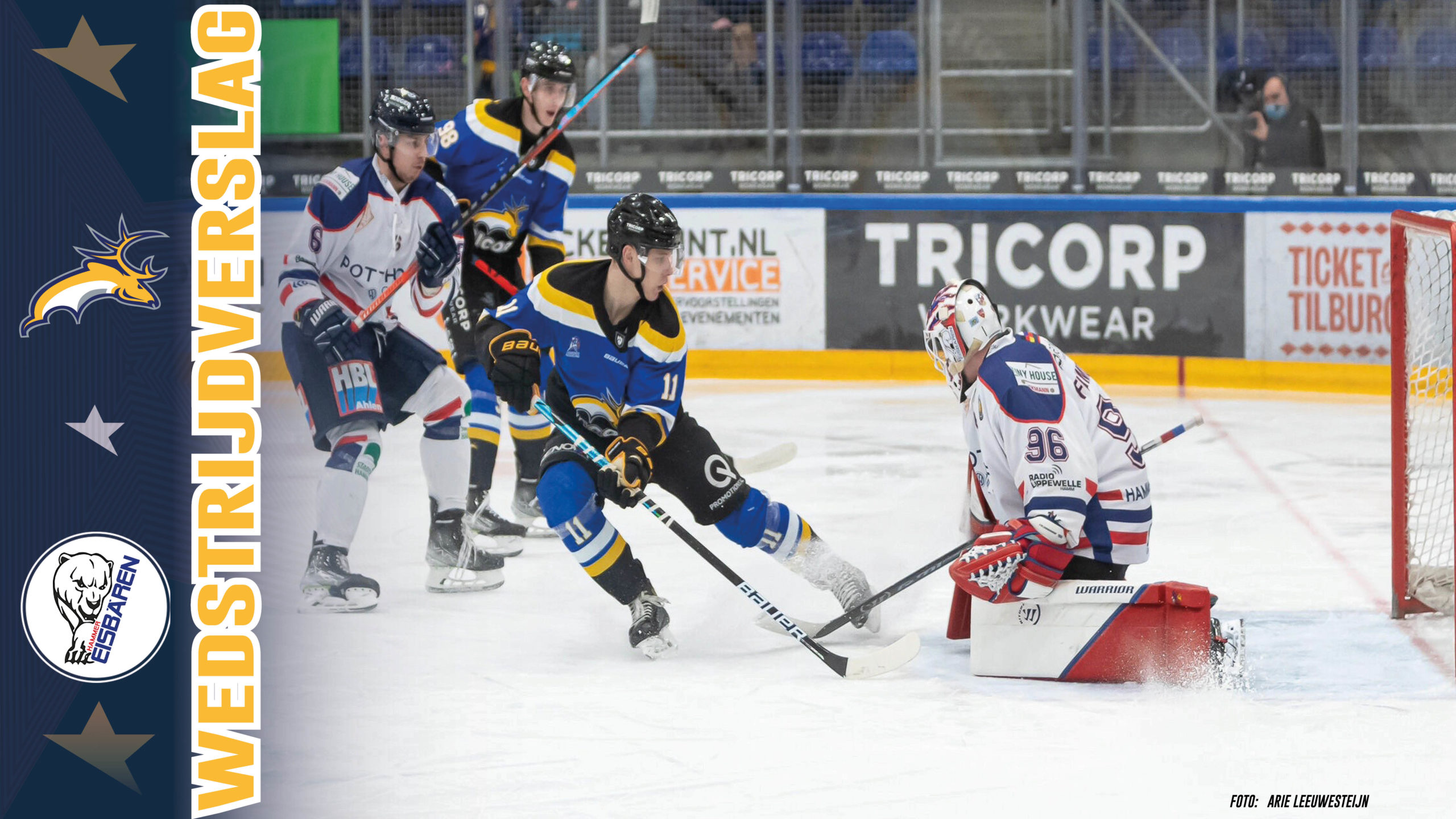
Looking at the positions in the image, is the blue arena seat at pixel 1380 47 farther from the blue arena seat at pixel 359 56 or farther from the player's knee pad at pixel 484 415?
the player's knee pad at pixel 484 415

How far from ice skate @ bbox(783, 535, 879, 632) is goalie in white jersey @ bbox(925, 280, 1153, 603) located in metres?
0.43

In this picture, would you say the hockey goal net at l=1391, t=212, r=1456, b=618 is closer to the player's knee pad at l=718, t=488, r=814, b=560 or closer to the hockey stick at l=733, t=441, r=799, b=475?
the player's knee pad at l=718, t=488, r=814, b=560

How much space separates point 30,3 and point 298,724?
1.53 meters

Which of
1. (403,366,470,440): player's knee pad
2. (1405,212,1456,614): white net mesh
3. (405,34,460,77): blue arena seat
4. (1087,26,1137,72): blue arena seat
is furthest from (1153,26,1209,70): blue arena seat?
(403,366,470,440): player's knee pad

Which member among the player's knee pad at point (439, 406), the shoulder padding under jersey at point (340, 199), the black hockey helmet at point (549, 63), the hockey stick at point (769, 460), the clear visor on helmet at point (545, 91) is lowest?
the hockey stick at point (769, 460)

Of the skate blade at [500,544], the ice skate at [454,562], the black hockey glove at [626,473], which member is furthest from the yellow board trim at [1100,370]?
the black hockey glove at [626,473]

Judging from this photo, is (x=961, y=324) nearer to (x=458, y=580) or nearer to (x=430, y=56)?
(x=458, y=580)

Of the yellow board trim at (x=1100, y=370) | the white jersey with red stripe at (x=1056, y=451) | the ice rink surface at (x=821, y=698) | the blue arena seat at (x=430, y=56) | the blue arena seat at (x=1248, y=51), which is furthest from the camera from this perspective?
the blue arena seat at (x=430, y=56)

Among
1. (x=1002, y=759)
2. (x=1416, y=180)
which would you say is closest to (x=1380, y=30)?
(x=1416, y=180)

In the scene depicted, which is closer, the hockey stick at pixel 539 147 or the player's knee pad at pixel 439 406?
the player's knee pad at pixel 439 406

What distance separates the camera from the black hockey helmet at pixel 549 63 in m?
5.05

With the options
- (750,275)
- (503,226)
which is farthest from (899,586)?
(750,275)

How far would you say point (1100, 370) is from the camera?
319 inches

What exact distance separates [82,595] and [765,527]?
5.89ft
